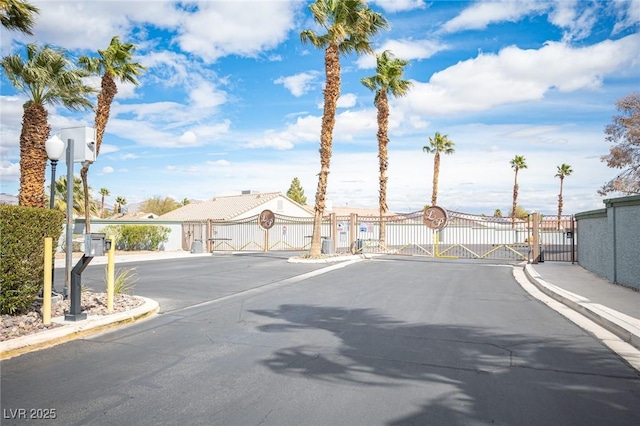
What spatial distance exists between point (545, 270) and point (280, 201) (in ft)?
103

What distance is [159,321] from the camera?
799 centimetres

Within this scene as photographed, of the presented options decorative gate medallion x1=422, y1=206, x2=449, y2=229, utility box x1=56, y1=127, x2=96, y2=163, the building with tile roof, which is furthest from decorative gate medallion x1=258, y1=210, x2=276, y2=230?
utility box x1=56, y1=127, x2=96, y2=163

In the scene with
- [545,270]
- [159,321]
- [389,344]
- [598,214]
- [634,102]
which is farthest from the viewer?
[634,102]

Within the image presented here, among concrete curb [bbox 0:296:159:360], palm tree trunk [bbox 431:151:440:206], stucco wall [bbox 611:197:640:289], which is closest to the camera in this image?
concrete curb [bbox 0:296:159:360]

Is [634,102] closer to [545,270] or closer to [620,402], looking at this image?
[545,270]

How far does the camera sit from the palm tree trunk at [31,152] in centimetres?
1870

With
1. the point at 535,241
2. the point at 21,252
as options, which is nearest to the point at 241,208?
the point at 535,241

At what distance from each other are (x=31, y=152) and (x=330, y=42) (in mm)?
13595

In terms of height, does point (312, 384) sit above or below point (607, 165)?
below

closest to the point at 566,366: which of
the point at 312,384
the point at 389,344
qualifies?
the point at 389,344

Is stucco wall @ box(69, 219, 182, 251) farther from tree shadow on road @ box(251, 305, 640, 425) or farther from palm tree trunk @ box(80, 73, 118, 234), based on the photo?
tree shadow on road @ box(251, 305, 640, 425)

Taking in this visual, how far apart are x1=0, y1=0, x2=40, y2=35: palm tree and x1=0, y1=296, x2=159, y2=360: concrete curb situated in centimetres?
680

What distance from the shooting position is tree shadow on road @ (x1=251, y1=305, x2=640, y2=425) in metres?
4.16

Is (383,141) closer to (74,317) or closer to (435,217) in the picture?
(435,217)
